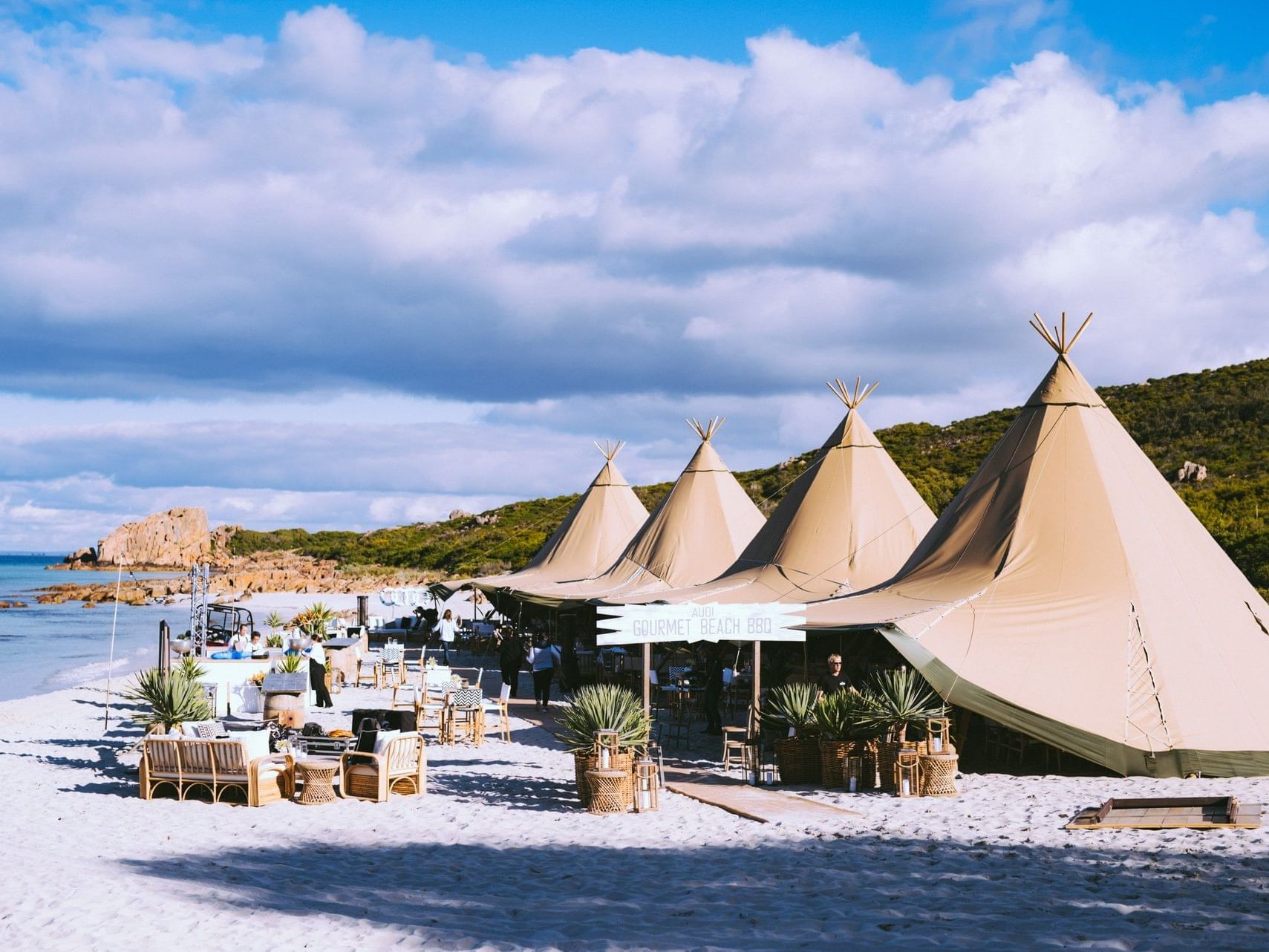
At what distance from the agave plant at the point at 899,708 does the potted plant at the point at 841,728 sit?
7 centimetres

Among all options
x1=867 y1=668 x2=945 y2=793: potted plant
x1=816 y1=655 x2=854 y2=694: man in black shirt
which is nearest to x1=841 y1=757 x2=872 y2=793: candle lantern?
x1=867 y1=668 x2=945 y2=793: potted plant

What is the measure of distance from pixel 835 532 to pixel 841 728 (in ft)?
22.5

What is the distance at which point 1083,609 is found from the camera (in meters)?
13.0

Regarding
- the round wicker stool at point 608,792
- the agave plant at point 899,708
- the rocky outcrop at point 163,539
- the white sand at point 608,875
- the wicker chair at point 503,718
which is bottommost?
the white sand at point 608,875

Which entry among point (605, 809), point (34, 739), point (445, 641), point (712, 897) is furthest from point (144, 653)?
point (712, 897)

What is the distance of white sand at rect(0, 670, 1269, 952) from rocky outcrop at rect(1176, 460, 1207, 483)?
27.7 m

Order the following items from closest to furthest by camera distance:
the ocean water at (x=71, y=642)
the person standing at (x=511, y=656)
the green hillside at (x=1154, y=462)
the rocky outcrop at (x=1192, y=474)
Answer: the person standing at (x=511, y=656), the ocean water at (x=71, y=642), the green hillside at (x=1154, y=462), the rocky outcrop at (x=1192, y=474)

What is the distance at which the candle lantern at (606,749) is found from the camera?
36.3ft

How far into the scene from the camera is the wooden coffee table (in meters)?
11.5

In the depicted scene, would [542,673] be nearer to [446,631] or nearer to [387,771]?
[387,771]

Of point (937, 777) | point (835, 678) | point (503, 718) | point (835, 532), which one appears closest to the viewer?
point (937, 777)

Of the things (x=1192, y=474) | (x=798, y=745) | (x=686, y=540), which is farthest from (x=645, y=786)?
(x=1192, y=474)

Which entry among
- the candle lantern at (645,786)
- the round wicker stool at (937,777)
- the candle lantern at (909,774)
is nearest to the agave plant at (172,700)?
→ the candle lantern at (645,786)

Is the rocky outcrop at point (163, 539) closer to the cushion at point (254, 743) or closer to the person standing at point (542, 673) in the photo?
the person standing at point (542, 673)
